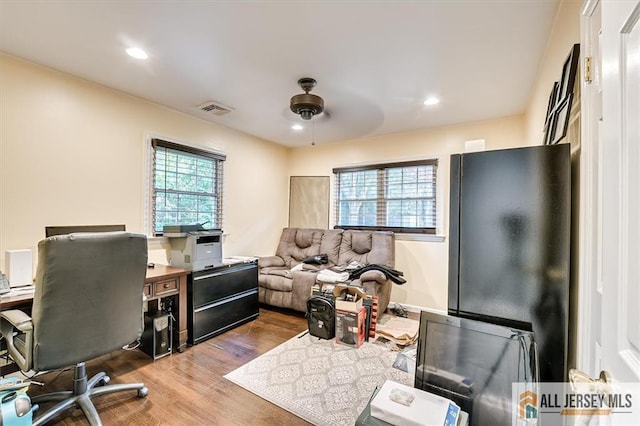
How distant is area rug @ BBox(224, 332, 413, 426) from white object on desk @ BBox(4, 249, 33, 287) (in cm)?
174

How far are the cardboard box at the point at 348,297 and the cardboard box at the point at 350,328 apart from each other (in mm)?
45

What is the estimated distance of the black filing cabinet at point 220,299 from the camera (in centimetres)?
290

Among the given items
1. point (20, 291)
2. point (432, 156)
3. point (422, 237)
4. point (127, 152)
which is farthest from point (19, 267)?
point (432, 156)

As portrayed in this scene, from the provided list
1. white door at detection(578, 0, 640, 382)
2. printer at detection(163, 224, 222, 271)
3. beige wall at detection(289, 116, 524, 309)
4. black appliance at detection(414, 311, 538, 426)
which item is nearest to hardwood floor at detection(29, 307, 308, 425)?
printer at detection(163, 224, 222, 271)

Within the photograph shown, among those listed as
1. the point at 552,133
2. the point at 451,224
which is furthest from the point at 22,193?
Result: the point at 552,133

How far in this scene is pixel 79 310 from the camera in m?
1.67

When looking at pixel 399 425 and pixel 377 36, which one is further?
pixel 377 36

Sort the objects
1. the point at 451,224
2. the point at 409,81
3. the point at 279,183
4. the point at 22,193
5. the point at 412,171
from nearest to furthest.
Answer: the point at 451,224, the point at 22,193, the point at 409,81, the point at 412,171, the point at 279,183

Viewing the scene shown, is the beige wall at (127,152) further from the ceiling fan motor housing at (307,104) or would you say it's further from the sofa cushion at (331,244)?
the ceiling fan motor housing at (307,104)

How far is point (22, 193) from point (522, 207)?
365 cm

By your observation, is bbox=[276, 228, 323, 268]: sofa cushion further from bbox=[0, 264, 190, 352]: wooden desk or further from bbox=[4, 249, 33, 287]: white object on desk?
bbox=[4, 249, 33, 287]: white object on desk

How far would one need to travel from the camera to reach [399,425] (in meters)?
1.24

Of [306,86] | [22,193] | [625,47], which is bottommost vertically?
[22,193]

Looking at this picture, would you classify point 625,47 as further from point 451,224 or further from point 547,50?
point 547,50
